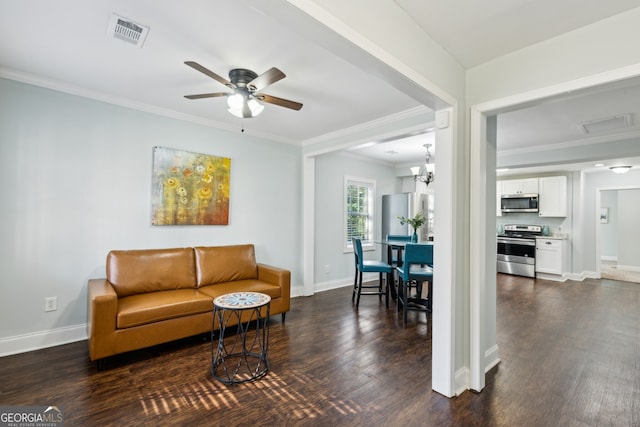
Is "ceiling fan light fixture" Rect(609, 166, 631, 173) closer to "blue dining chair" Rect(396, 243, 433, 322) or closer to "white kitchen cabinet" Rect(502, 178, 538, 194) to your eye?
"white kitchen cabinet" Rect(502, 178, 538, 194)

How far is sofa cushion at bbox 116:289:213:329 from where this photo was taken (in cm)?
258

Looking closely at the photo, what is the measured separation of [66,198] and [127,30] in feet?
6.17

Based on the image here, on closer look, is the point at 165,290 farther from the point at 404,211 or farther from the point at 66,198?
the point at 404,211

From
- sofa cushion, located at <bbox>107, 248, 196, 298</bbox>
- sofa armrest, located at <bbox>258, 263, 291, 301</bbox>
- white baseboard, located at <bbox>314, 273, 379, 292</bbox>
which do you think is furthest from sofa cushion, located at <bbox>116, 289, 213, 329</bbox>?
white baseboard, located at <bbox>314, 273, 379, 292</bbox>

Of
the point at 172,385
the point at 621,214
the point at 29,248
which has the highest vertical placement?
the point at 621,214

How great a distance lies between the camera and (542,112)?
330 cm

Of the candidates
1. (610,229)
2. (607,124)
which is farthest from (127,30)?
(610,229)

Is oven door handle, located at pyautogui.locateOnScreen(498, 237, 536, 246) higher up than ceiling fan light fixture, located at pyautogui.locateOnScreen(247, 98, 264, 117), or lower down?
lower down

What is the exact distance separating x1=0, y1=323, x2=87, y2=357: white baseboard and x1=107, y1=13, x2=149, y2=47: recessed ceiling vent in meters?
2.76

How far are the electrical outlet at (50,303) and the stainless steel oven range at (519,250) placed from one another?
319 inches

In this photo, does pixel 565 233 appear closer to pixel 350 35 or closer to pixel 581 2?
pixel 581 2

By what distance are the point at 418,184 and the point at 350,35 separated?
567 cm

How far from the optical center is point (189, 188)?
12.2 ft

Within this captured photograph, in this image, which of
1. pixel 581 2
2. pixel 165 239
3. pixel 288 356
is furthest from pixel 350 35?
pixel 165 239
